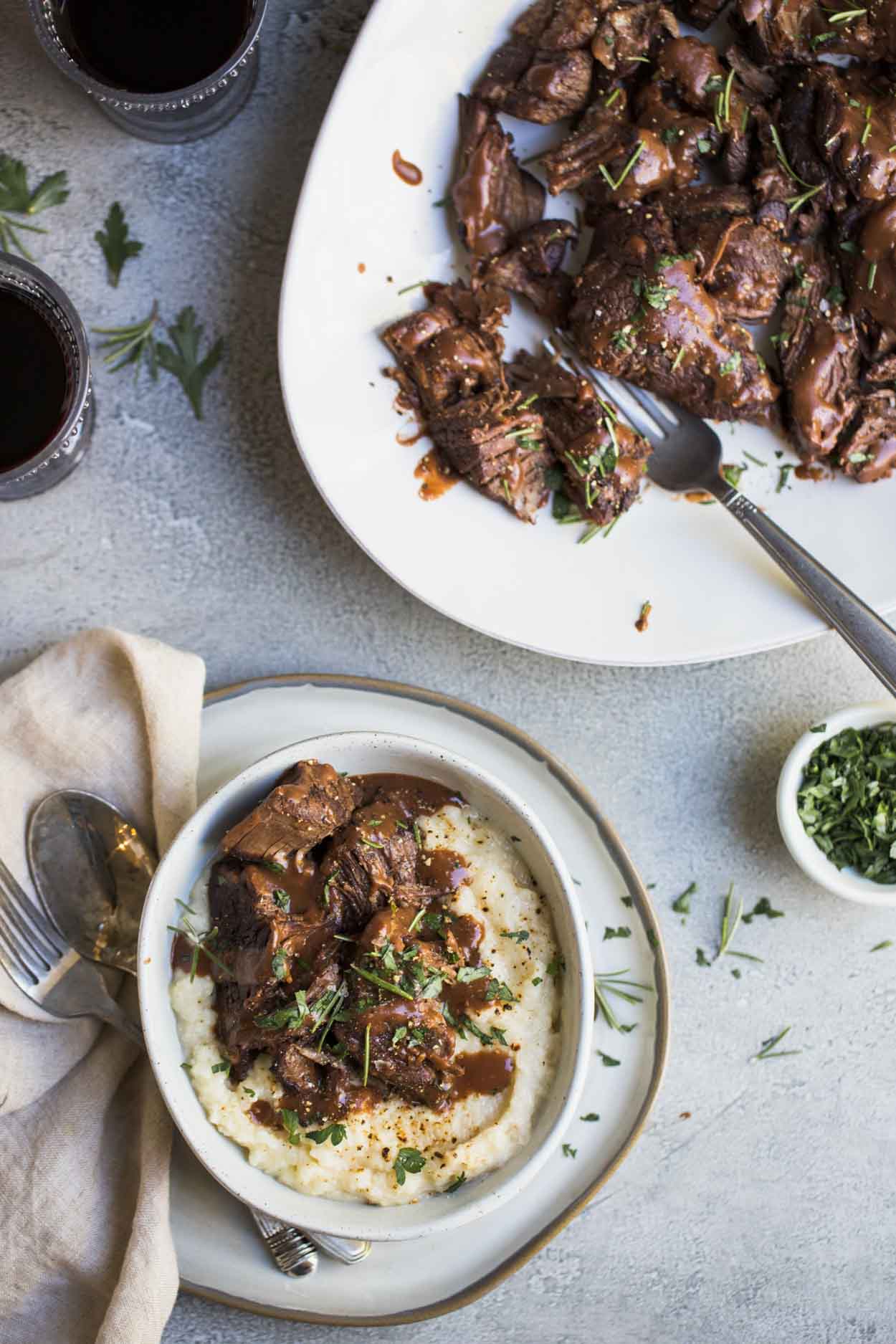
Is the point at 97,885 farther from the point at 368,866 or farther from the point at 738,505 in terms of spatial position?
the point at 738,505

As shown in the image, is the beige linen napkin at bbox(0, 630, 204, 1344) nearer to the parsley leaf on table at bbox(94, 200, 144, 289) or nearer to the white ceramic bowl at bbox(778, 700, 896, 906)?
the parsley leaf on table at bbox(94, 200, 144, 289)

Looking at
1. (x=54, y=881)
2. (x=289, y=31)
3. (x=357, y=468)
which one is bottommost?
(x=54, y=881)

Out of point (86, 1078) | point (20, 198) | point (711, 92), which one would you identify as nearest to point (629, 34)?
point (711, 92)

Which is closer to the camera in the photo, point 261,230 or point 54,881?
point 54,881

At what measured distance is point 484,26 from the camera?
378cm

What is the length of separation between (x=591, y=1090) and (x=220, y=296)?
118 inches

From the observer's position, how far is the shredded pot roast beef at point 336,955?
3297 mm

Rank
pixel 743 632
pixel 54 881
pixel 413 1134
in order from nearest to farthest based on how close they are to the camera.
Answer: pixel 413 1134 → pixel 54 881 → pixel 743 632

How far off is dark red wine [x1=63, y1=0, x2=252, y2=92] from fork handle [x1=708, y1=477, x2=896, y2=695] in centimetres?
219

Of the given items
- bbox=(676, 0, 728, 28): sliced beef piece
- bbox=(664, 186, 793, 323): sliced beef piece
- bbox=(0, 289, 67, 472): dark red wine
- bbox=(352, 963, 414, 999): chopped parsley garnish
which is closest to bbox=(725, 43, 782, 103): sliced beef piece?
bbox=(676, 0, 728, 28): sliced beef piece

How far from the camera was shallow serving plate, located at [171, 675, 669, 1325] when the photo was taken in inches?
147

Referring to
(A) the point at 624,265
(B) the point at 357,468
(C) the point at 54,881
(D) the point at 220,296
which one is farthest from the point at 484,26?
(C) the point at 54,881

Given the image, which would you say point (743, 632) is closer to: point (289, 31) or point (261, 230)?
point (261, 230)

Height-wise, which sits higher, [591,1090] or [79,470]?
[79,470]
